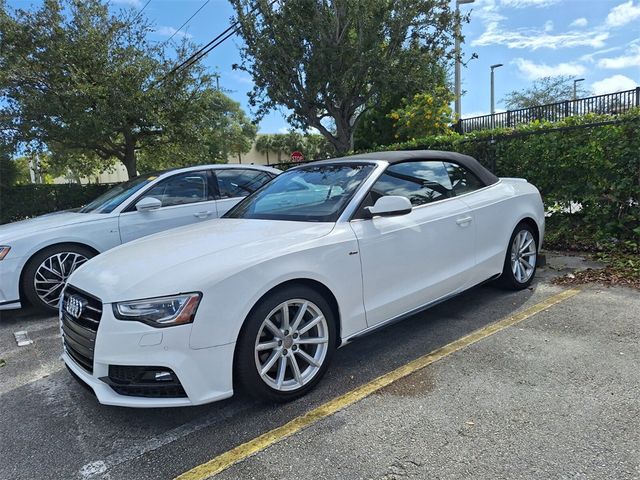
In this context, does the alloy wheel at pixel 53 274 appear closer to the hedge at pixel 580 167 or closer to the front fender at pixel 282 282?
the front fender at pixel 282 282

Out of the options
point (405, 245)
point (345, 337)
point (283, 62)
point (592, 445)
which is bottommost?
point (592, 445)

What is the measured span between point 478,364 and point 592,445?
981 millimetres

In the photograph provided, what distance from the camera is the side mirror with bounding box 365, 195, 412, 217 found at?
3225mm

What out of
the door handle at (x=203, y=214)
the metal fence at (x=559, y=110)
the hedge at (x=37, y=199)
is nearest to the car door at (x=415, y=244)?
the door handle at (x=203, y=214)

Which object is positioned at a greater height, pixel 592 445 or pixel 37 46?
pixel 37 46

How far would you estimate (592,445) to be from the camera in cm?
228

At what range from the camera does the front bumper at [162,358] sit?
2428 millimetres

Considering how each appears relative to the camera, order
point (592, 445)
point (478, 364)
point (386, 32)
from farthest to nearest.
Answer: point (386, 32) → point (478, 364) → point (592, 445)

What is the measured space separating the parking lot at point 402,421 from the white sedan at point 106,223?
1.33m

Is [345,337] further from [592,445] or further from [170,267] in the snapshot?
[592,445]

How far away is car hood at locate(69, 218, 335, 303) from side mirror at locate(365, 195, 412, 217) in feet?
1.04

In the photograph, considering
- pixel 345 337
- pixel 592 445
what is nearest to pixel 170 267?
pixel 345 337

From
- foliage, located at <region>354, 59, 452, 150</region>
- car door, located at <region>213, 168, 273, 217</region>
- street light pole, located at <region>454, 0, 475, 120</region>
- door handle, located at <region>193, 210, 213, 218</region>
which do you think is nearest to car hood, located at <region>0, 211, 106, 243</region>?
door handle, located at <region>193, 210, 213, 218</region>

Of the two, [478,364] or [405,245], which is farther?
[405,245]
